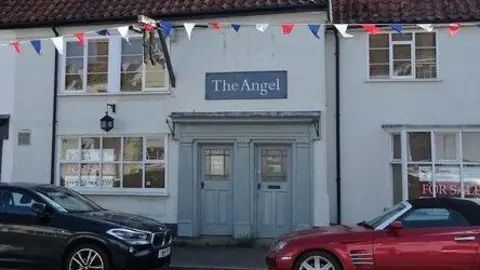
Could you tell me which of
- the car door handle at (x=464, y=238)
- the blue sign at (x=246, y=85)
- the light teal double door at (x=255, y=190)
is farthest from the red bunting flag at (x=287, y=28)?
the car door handle at (x=464, y=238)

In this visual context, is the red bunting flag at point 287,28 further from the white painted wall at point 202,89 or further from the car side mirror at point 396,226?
the car side mirror at point 396,226

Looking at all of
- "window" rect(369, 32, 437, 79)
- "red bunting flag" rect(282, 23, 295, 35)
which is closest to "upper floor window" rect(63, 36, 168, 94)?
"red bunting flag" rect(282, 23, 295, 35)

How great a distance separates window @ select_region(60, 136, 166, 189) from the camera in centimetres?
1390

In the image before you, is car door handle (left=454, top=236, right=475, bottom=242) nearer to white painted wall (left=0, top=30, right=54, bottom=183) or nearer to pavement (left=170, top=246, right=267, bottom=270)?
pavement (left=170, top=246, right=267, bottom=270)

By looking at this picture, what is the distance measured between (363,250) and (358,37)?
6.65m

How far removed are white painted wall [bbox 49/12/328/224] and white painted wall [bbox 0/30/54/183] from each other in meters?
0.49

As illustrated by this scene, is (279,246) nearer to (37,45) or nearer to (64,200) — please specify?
(64,200)

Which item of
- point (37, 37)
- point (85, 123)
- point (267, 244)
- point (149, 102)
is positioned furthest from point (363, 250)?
point (37, 37)

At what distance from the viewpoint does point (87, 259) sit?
8.75m

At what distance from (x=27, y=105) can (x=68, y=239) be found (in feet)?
21.9

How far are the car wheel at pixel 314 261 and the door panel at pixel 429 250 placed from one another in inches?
26.7

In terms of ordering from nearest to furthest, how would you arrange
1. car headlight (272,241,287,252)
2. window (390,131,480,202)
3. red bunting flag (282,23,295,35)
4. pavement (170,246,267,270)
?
car headlight (272,241,287,252)
pavement (170,246,267,270)
red bunting flag (282,23,295,35)
window (390,131,480,202)

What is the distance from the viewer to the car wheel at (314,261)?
8.40m

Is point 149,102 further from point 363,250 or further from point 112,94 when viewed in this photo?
point 363,250
